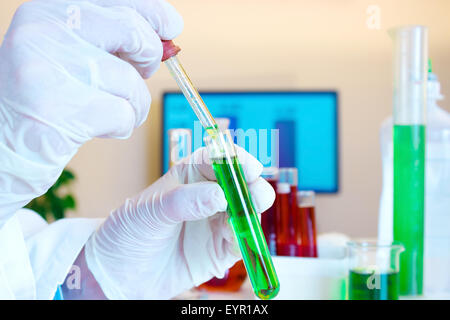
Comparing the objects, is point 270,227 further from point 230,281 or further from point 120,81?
point 120,81

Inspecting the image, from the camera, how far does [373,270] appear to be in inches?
28.6

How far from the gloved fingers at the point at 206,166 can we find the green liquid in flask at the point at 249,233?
0.01 m

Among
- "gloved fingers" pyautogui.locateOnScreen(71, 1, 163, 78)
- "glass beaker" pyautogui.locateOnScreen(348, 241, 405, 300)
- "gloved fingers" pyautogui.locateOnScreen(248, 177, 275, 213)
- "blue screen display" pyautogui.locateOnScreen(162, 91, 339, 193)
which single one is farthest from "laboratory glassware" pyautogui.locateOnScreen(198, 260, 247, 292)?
"blue screen display" pyautogui.locateOnScreen(162, 91, 339, 193)

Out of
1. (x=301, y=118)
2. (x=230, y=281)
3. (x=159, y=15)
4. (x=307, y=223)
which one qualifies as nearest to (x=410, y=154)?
(x=307, y=223)

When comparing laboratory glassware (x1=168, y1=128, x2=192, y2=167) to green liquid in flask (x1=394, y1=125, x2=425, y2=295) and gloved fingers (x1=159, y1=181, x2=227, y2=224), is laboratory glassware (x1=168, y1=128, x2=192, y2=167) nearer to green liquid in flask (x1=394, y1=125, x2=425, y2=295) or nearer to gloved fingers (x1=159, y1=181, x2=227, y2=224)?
gloved fingers (x1=159, y1=181, x2=227, y2=224)

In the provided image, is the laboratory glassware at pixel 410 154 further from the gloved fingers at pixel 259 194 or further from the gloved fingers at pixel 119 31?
the gloved fingers at pixel 119 31

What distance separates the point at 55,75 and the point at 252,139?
0.20m

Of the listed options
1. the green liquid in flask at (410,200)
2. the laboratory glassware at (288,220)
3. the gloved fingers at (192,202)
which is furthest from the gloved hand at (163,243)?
the green liquid in flask at (410,200)

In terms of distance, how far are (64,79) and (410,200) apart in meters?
0.58

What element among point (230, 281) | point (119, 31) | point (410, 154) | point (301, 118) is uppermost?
point (301, 118)

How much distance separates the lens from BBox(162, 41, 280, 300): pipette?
1.68ft

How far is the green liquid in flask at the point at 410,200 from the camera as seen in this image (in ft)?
2.73

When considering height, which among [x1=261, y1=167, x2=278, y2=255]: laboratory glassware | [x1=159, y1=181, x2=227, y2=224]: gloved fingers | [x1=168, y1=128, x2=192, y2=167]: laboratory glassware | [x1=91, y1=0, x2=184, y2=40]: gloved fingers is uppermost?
[x1=91, y1=0, x2=184, y2=40]: gloved fingers

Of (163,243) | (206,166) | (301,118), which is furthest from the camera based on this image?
(301,118)
